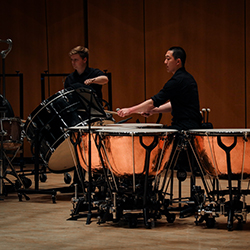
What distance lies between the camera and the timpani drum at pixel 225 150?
247 cm

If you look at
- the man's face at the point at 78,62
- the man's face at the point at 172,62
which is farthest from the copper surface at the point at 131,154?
the man's face at the point at 78,62

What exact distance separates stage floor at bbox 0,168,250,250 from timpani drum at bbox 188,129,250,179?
1.12 feet

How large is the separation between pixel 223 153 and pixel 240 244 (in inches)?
21.5

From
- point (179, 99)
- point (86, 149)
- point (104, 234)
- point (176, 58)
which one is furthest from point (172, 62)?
point (104, 234)

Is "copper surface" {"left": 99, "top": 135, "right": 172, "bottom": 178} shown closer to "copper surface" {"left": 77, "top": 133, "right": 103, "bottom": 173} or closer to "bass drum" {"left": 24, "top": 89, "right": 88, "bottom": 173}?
"copper surface" {"left": 77, "top": 133, "right": 103, "bottom": 173}

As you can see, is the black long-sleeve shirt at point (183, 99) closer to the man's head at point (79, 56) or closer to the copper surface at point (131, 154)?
the copper surface at point (131, 154)

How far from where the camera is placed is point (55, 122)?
337 cm

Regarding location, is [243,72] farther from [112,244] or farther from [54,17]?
[112,244]

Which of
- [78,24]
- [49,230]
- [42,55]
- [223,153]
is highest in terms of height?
[78,24]

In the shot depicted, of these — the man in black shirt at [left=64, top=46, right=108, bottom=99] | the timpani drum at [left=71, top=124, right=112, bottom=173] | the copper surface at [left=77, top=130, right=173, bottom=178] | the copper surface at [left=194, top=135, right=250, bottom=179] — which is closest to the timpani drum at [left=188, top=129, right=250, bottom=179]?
the copper surface at [left=194, top=135, right=250, bottom=179]

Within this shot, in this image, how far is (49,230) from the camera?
100 inches

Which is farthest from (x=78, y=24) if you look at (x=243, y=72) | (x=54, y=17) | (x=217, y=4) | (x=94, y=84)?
(x=94, y=84)

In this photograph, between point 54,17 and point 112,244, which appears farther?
point 54,17

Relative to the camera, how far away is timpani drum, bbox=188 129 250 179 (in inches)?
97.4
